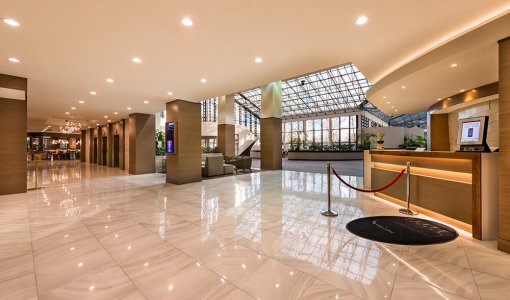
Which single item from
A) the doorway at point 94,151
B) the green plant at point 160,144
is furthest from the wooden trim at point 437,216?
the doorway at point 94,151

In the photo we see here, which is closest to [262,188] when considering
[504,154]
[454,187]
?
[454,187]

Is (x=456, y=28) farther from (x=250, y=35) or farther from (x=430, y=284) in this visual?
(x=430, y=284)

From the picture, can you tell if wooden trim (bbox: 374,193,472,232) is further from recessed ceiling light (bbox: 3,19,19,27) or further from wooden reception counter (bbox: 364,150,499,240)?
recessed ceiling light (bbox: 3,19,19,27)

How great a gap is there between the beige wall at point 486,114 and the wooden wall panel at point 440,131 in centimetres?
13

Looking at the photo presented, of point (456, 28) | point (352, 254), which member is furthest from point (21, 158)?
point (456, 28)

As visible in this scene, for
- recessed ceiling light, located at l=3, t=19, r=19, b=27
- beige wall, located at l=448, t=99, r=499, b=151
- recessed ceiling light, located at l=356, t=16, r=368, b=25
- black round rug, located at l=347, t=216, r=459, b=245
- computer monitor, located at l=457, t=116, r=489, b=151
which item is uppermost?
recessed ceiling light, located at l=3, t=19, r=19, b=27

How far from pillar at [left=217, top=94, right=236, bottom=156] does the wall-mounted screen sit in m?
7.53

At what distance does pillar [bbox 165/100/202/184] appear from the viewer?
301 inches

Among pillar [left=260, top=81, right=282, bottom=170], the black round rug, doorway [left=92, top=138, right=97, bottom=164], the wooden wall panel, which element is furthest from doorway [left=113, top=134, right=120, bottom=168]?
the wooden wall panel

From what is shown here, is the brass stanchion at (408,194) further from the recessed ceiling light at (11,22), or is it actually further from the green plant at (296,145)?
the green plant at (296,145)

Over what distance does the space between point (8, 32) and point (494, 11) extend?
7019 millimetres

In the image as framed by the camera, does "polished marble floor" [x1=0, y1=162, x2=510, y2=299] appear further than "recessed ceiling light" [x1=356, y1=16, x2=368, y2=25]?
No

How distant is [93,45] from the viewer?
3889 millimetres

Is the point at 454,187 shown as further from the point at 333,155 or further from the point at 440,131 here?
the point at 333,155
